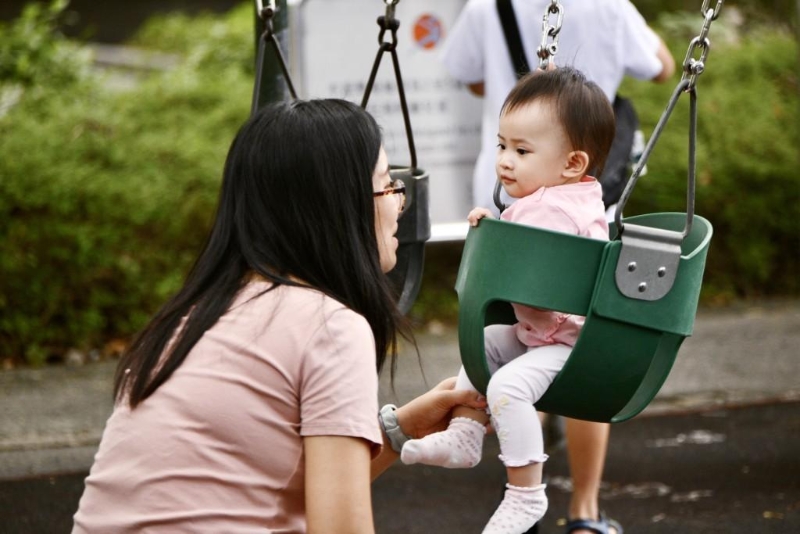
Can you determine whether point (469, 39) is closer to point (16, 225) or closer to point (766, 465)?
point (766, 465)

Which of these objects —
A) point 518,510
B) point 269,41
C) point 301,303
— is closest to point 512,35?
point 269,41

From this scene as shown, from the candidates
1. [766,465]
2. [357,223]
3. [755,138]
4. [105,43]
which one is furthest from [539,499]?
[105,43]

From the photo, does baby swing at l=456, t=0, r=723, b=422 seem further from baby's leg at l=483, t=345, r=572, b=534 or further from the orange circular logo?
the orange circular logo

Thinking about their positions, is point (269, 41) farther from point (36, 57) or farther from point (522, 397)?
point (36, 57)

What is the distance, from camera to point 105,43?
18.7 meters

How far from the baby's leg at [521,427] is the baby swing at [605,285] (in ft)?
0.29

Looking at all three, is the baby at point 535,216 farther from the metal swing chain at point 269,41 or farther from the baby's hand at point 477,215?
the metal swing chain at point 269,41

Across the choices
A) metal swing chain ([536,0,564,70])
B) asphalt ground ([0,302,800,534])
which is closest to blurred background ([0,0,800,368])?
asphalt ground ([0,302,800,534])

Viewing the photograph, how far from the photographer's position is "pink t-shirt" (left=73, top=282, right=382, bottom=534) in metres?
1.99

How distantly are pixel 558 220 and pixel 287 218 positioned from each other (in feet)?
2.15

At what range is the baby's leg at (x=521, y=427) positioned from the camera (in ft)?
8.09

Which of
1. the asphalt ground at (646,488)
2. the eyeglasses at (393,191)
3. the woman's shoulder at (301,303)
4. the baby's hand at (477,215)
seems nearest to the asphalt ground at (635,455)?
the asphalt ground at (646,488)

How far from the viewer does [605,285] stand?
223cm

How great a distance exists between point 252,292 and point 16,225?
13.5 feet
